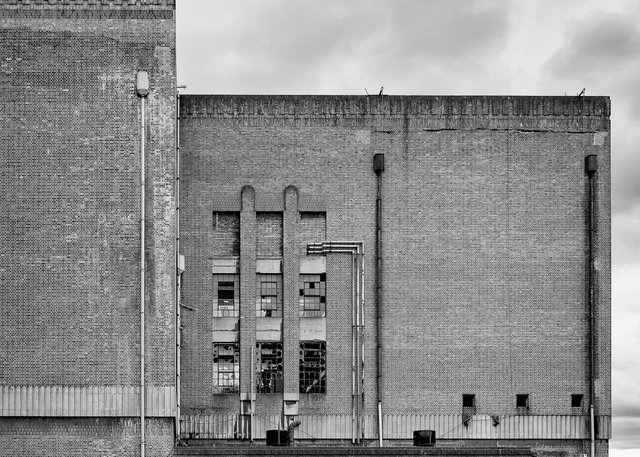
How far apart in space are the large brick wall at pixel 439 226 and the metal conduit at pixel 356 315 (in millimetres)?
250

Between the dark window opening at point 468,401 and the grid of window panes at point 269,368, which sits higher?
the grid of window panes at point 269,368

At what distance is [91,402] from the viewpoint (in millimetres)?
38500

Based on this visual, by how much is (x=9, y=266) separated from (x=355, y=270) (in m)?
12.2

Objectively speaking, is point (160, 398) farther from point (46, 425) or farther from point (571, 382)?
point (571, 382)

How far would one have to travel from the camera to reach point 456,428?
43531mm

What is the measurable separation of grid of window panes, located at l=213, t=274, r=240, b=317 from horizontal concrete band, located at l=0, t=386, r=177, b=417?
6.12m

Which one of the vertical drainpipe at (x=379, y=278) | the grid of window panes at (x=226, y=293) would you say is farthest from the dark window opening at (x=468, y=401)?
the grid of window panes at (x=226, y=293)

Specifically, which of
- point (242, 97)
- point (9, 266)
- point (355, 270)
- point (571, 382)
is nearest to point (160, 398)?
point (9, 266)

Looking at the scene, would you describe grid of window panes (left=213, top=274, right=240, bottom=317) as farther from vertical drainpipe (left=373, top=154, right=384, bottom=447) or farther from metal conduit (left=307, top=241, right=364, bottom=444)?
vertical drainpipe (left=373, top=154, right=384, bottom=447)

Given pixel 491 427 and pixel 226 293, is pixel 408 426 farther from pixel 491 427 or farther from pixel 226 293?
pixel 226 293

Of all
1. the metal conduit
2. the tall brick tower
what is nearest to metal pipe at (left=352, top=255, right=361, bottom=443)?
the metal conduit

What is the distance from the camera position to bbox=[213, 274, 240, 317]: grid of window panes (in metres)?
44.1

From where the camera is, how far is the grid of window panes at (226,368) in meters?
43.6

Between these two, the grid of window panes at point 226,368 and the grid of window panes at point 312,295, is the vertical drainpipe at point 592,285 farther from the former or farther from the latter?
the grid of window panes at point 226,368
